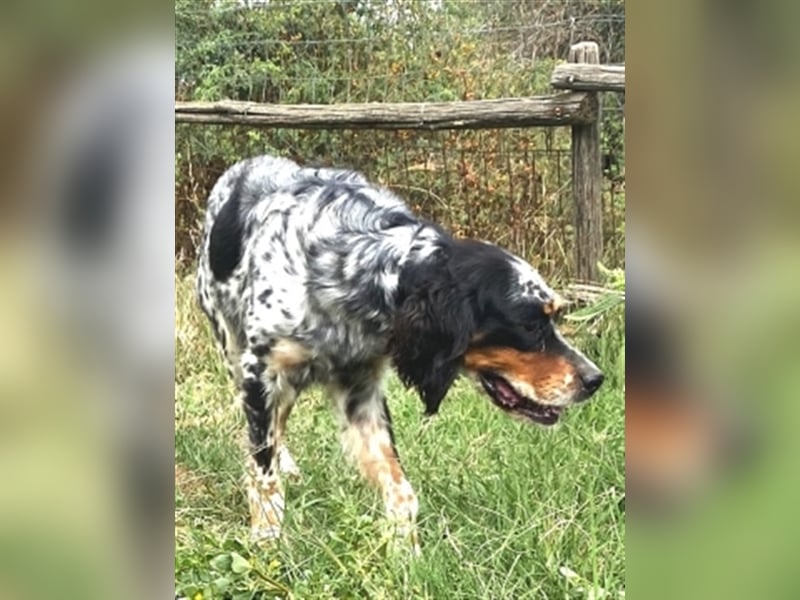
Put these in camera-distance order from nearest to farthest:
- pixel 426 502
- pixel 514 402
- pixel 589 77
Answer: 1. pixel 589 77
2. pixel 514 402
3. pixel 426 502

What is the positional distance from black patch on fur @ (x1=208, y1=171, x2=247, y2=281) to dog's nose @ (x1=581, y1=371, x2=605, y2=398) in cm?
86

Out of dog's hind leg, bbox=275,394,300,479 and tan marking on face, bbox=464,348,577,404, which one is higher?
tan marking on face, bbox=464,348,577,404

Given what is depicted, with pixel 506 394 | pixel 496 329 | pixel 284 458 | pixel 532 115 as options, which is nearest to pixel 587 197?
pixel 532 115

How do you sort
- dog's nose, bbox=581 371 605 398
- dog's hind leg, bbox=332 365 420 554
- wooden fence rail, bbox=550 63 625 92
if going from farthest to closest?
dog's hind leg, bbox=332 365 420 554, dog's nose, bbox=581 371 605 398, wooden fence rail, bbox=550 63 625 92

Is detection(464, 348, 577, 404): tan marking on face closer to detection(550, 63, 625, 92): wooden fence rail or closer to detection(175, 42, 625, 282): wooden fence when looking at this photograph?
detection(175, 42, 625, 282): wooden fence

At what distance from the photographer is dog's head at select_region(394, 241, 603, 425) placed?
2.42m

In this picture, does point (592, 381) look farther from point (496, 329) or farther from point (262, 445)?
point (262, 445)

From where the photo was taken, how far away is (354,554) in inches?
100

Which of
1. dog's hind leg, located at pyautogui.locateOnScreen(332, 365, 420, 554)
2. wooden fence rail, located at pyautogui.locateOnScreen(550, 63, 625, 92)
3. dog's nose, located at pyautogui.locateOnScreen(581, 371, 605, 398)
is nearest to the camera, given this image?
wooden fence rail, located at pyautogui.locateOnScreen(550, 63, 625, 92)

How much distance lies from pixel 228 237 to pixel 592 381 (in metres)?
0.91

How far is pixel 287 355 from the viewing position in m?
2.57

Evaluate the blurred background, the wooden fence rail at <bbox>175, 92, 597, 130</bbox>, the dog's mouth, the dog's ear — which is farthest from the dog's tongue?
the wooden fence rail at <bbox>175, 92, 597, 130</bbox>
